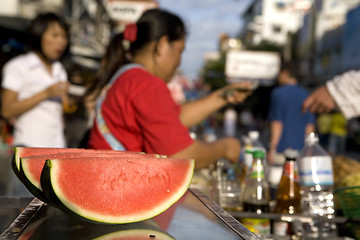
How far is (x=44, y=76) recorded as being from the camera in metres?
3.69

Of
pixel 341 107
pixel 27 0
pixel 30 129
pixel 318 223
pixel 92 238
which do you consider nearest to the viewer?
pixel 92 238

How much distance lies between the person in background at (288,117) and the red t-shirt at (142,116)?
381cm

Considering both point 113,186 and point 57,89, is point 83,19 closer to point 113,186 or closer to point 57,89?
point 57,89

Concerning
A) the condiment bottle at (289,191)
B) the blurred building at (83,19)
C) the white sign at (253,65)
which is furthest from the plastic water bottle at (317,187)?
the white sign at (253,65)

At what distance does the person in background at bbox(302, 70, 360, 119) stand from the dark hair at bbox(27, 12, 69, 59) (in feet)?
7.66

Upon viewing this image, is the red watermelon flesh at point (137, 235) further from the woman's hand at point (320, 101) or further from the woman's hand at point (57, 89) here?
the woman's hand at point (57, 89)

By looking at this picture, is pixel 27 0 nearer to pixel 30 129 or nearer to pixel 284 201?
pixel 30 129

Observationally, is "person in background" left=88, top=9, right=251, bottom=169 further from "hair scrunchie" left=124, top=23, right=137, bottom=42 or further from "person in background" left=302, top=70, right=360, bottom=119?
"person in background" left=302, top=70, right=360, bottom=119

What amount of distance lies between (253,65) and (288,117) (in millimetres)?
6459

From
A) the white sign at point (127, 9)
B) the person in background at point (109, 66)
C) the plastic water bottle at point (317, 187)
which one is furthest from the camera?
the white sign at point (127, 9)

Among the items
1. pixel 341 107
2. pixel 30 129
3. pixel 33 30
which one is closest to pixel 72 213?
pixel 341 107

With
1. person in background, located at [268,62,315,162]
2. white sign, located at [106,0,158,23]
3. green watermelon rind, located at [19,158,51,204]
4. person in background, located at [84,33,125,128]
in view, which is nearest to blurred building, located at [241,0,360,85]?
white sign, located at [106,0,158,23]

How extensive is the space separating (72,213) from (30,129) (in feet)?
8.54

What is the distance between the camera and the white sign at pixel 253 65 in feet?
39.2
